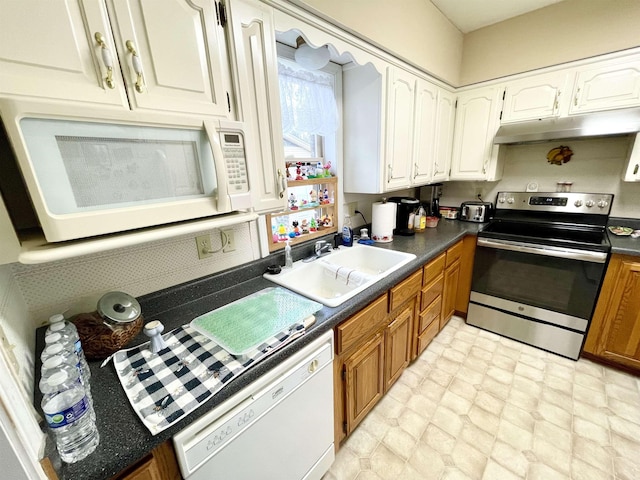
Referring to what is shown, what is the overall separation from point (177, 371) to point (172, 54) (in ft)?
3.08

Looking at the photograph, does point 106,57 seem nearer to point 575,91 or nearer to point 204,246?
point 204,246

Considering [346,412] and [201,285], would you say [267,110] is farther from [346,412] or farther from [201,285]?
[346,412]

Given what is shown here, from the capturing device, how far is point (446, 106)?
2.25 meters

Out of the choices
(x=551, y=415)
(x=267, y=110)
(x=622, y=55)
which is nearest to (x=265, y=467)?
(x=267, y=110)

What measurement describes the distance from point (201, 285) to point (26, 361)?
22.8 inches

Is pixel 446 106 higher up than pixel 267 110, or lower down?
higher up

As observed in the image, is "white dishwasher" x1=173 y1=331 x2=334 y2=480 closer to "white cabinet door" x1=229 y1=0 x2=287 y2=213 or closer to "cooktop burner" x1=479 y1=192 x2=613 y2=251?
"white cabinet door" x1=229 y1=0 x2=287 y2=213

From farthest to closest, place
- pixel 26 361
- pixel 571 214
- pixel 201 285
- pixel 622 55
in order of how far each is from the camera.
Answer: pixel 571 214, pixel 622 55, pixel 201 285, pixel 26 361

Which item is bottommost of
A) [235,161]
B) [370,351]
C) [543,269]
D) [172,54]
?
[370,351]

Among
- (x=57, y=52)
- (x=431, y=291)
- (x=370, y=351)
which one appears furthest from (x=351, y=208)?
(x=57, y=52)

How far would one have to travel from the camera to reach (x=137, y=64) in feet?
2.27

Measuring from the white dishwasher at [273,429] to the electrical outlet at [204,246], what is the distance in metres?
0.66

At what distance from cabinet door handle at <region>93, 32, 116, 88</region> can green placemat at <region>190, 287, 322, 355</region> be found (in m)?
0.79

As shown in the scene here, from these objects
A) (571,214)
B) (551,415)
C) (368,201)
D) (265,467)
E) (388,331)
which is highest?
(368,201)
